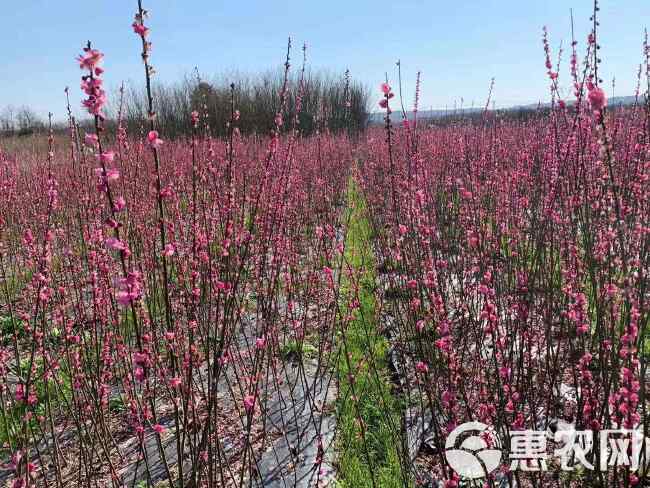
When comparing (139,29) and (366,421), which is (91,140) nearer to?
(139,29)

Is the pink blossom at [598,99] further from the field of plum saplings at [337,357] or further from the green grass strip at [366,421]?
the green grass strip at [366,421]

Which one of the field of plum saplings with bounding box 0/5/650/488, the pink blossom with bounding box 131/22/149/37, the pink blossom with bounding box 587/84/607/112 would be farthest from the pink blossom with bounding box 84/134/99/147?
the pink blossom with bounding box 587/84/607/112

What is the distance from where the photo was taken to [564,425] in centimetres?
272

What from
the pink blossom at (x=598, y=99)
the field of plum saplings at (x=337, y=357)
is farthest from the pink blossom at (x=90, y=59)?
the pink blossom at (x=598, y=99)

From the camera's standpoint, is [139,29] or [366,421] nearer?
[139,29]

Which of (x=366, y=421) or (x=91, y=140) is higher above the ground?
(x=91, y=140)

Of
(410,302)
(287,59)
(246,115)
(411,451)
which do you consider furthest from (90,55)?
(246,115)

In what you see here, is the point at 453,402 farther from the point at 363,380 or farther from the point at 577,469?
the point at 363,380

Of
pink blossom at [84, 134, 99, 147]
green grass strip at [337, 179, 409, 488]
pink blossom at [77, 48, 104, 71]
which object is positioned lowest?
green grass strip at [337, 179, 409, 488]

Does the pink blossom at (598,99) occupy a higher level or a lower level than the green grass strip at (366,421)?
higher

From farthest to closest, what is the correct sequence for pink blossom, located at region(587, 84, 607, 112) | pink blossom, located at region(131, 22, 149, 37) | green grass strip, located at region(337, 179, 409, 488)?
green grass strip, located at region(337, 179, 409, 488)
pink blossom, located at region(131, 22, 149, 37)
pink blossom, located at region(587, 84, 607, 112)

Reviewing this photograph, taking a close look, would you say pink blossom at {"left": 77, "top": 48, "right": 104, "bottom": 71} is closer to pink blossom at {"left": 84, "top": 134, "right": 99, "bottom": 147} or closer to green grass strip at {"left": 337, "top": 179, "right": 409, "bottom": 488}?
pink blossom at {"left": 84, "top": 134, "right": 99, "bottom": 147}

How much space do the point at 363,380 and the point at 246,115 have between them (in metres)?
25.8

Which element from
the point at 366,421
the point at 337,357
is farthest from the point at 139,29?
the point at 366,421
